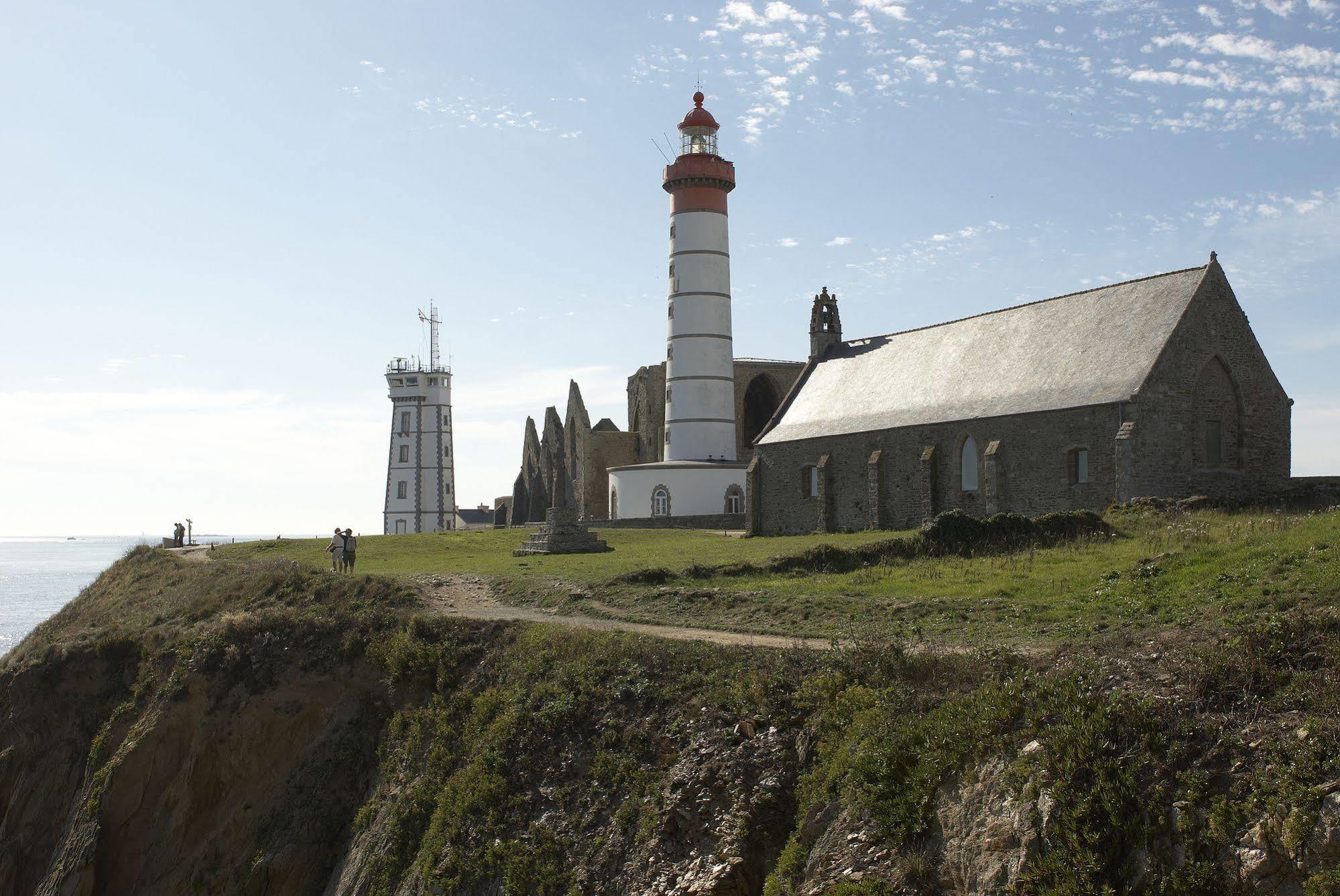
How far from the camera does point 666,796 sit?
1288cm

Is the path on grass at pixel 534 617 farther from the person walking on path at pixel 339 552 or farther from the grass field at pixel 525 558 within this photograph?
the person walking on path at pixel 339 552

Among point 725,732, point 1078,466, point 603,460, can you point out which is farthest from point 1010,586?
point 603,460

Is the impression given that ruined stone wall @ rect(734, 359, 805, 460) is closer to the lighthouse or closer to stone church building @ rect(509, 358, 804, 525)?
stone church building @ rect(509, 358, 804, 525)

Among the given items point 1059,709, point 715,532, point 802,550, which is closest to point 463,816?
point 1059,709

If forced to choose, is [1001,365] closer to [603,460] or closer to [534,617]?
[534,617]

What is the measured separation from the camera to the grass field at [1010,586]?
46.9 ft

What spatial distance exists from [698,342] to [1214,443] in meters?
22.6

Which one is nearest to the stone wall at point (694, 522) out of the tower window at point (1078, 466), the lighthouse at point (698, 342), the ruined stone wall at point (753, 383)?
the lighthouse at point (698, 342)

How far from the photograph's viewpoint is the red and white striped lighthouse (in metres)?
49.3

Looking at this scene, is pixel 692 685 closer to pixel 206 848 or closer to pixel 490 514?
pixel 206 848

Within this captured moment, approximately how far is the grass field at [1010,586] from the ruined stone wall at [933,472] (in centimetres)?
509

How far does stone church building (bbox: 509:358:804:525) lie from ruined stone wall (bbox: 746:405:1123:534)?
10122 millimetres

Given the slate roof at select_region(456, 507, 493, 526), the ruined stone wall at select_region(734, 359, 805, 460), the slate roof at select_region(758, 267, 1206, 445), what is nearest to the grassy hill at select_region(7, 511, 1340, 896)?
the slate roof at select_region(758, 267, 1206, 445)

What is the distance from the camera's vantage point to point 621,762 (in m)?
13.9
